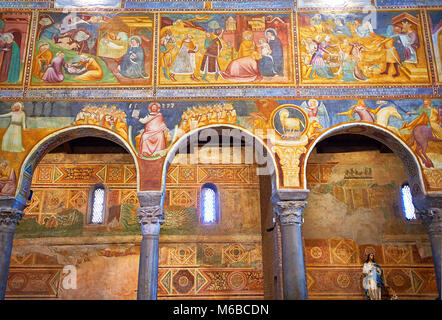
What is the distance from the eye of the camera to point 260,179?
16047 millimetres

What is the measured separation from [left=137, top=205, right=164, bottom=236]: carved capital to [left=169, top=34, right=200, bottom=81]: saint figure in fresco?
367 cm

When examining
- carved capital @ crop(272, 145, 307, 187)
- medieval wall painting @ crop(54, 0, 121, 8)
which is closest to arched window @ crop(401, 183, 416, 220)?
carved capital @ crop(272, 145, 307, 187)

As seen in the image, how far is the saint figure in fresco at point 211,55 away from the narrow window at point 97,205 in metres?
6.12

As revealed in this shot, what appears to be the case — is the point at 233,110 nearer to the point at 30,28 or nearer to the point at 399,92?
the point at 399,92

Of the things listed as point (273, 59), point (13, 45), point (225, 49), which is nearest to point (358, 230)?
point (273, 59)

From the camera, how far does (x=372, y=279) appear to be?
13258 mm

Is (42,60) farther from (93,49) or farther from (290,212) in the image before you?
(290,212)

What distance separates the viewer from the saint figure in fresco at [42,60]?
1256 cm

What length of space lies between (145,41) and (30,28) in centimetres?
325

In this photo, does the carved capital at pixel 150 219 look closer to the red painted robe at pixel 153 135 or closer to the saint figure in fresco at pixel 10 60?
the red painted robe at pixel 153 135

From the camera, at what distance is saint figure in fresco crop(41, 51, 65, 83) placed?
12.5 meters

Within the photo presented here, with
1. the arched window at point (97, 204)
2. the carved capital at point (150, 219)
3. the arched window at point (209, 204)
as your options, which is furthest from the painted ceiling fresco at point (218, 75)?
the arched window at point (209, 204)

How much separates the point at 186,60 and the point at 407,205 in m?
8.78

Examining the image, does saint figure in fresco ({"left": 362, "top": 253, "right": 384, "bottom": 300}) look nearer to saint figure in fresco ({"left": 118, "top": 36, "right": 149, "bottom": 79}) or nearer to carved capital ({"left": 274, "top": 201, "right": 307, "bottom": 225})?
carved capital ({"left": 274, "top": 201, "right": 307, "bottom": 225})
